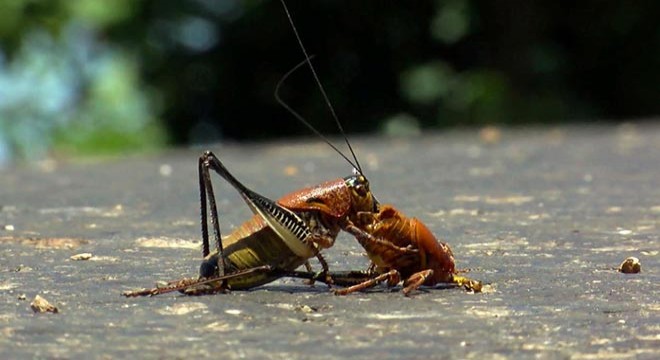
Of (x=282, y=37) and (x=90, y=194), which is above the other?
(x=282, y=37)

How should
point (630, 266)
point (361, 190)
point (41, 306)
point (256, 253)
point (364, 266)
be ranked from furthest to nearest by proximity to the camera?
point (364, 266)
point (630, 266)
point (361, 190)
point (256, 253)
point (41, 306)

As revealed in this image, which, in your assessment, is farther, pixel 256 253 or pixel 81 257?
pixel 81 257

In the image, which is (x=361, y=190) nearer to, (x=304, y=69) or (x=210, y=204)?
(x=210, y=204)

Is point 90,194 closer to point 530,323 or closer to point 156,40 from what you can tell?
point 530,323

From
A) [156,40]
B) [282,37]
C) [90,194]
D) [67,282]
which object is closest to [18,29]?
[156,40]

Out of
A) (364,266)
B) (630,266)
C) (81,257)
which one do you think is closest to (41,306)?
(81,257)
